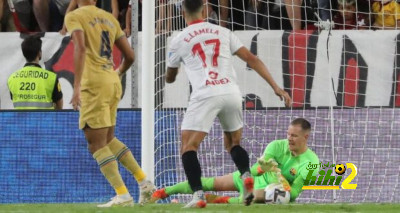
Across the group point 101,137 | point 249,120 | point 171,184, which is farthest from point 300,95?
point 101,137

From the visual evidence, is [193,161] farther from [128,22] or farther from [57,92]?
[128,22]

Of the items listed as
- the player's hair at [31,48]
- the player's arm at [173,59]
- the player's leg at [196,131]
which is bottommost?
Result: the player's leg at [196,131]

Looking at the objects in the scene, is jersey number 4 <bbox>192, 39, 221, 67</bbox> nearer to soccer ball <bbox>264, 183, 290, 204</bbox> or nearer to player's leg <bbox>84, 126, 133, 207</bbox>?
player's leg <bbox>84, 126, 133, 207</bbox>

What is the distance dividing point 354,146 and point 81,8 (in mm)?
4685

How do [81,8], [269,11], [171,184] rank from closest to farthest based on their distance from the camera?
[81,8], [171,184], [269,11]

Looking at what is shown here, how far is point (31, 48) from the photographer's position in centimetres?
1462

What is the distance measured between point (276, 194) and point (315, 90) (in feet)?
8.23

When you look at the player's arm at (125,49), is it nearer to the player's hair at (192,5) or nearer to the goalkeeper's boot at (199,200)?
the player's hair at (192,5)

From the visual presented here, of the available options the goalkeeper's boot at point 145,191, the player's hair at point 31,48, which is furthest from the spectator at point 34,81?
the goalkeeper's boot at point 145,191

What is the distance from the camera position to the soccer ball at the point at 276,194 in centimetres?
1319

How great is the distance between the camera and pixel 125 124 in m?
14.9

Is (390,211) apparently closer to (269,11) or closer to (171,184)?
(171,184)

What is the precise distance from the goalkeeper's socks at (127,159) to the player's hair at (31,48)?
2925 millimetres

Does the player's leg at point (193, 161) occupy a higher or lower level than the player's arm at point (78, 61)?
lower
